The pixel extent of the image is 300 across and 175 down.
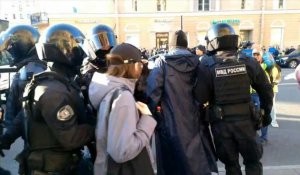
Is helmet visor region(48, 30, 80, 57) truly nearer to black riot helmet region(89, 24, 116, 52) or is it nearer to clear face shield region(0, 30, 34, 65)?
black riot helmet region(89, 24, 116, 52)

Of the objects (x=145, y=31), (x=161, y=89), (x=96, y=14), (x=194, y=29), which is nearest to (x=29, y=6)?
(x=96, y=14)

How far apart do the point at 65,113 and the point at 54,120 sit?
0.25ft

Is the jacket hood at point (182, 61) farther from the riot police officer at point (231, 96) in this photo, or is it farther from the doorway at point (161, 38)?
the doorway at point (161, 38)

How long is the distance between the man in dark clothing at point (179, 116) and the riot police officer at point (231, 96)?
150mm

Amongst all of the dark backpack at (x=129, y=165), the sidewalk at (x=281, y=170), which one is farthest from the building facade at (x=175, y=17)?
the dark backpack at (x=129, y=165)

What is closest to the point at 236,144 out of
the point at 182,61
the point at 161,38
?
the point at 182,61

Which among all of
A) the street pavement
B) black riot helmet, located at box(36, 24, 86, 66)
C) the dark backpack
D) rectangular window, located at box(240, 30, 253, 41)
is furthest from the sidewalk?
rectangular window, located at box(240, 30, 253, 41)

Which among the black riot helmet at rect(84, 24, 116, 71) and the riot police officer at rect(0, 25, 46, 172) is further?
the black riot helmet at rect(84, 24, 116, 71)

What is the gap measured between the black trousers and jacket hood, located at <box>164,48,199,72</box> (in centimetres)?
62

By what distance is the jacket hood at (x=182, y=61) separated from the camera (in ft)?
11.3

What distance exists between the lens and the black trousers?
10.6ft

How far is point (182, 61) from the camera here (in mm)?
3475

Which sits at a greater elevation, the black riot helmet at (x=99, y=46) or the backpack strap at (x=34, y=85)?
the black riot helmet at (x=99, y=46)

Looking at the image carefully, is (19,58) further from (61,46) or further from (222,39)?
(222,39)
